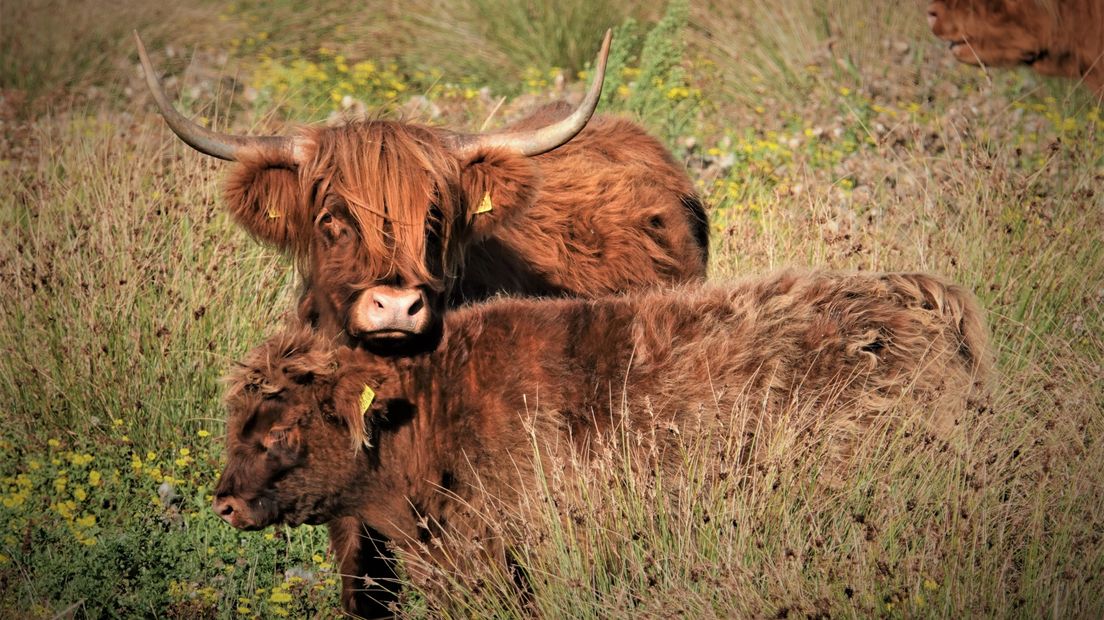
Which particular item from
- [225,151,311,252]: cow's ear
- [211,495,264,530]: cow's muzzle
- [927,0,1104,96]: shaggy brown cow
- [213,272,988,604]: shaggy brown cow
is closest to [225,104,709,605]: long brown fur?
[225,151,311,252]: cow's ear

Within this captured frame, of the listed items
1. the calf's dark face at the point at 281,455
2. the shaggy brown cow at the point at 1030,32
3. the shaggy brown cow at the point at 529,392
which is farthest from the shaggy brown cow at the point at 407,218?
the shaggy brown cow at the point at 1030,32

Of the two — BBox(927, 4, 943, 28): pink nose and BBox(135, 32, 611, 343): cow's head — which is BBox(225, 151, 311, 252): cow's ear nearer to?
BBox(135, 32, 611, 343): cow's head

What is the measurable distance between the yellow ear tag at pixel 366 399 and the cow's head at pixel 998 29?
14.8 feet

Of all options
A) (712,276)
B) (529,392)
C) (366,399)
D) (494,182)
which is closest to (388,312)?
(366,399)

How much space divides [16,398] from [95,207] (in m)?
1.24

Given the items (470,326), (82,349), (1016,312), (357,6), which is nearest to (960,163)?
(1016,312)

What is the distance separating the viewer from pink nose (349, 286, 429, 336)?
422cm

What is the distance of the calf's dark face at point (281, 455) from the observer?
3.83 meters

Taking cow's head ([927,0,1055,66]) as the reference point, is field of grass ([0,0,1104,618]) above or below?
below

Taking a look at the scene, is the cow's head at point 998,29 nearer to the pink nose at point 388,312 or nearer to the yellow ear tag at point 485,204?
the yellow ear tag at point 485,204

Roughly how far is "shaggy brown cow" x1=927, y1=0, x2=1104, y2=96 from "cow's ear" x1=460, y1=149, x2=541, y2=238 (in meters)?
3.04

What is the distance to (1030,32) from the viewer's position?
7.08 metres

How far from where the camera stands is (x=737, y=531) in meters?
3.56

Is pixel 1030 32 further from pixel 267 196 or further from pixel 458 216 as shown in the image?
pixel 267 196
